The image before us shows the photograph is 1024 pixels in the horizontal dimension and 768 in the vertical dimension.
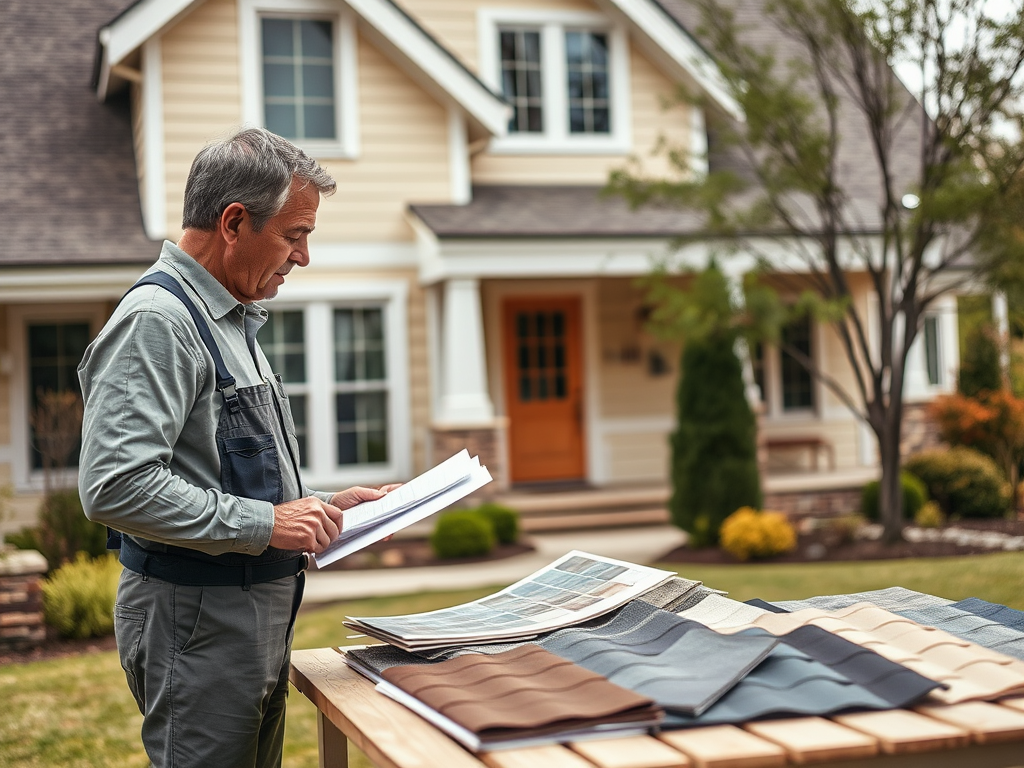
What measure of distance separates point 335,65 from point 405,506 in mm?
11234

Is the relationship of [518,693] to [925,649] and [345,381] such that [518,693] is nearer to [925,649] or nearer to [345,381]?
[925,649]

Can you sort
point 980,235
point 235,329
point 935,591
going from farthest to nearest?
point 980,235
point 935,591
point 235,329

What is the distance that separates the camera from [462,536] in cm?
1155

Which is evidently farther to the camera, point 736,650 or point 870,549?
point 870,549

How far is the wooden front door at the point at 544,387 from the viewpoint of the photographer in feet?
47.7

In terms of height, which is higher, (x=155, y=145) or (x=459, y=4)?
(x=459, y=4)

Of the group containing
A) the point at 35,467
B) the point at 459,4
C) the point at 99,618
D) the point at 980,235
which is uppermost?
the point at 459,4

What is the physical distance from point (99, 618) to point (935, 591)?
19.9 feet

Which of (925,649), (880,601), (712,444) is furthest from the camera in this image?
(712,444)

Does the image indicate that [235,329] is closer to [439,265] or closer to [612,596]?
[612,596]

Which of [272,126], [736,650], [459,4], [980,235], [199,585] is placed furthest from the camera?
[459,4]

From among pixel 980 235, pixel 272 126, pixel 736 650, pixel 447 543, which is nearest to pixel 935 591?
pixel 980 235

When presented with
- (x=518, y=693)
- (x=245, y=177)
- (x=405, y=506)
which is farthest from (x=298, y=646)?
(x=518, y=693)

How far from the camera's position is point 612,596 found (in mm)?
2607
